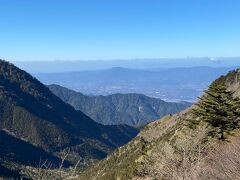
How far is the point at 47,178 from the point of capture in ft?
58.8

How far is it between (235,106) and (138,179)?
27.8 m

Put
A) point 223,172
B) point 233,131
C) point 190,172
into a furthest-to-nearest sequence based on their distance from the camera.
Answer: point 233,131, point 190,172, point 223,172

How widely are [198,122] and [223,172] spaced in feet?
148

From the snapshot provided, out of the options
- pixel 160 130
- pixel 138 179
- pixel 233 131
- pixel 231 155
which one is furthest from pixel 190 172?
pixel 160 130

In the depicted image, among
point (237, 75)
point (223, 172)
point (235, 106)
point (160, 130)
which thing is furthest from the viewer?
point (160, 130)

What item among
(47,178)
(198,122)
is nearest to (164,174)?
(47,178)

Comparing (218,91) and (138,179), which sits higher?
(218,91)

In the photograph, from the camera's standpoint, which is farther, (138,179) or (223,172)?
(138,179)

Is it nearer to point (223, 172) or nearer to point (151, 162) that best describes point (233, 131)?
point (151, 162)

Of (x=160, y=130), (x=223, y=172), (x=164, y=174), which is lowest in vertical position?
(x=160, y=130)

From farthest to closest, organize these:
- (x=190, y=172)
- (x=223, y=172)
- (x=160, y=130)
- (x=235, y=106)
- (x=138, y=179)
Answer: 1. (x=160, y=130)
2. (x=138, y=179)
3. (x=235, y=106)
4. (x=190, y=172)
5. (x=223, y=172)

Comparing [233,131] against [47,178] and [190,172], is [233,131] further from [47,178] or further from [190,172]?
[47,178]

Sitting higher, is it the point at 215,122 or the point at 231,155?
the point at 231,155

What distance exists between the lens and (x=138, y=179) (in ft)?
256
